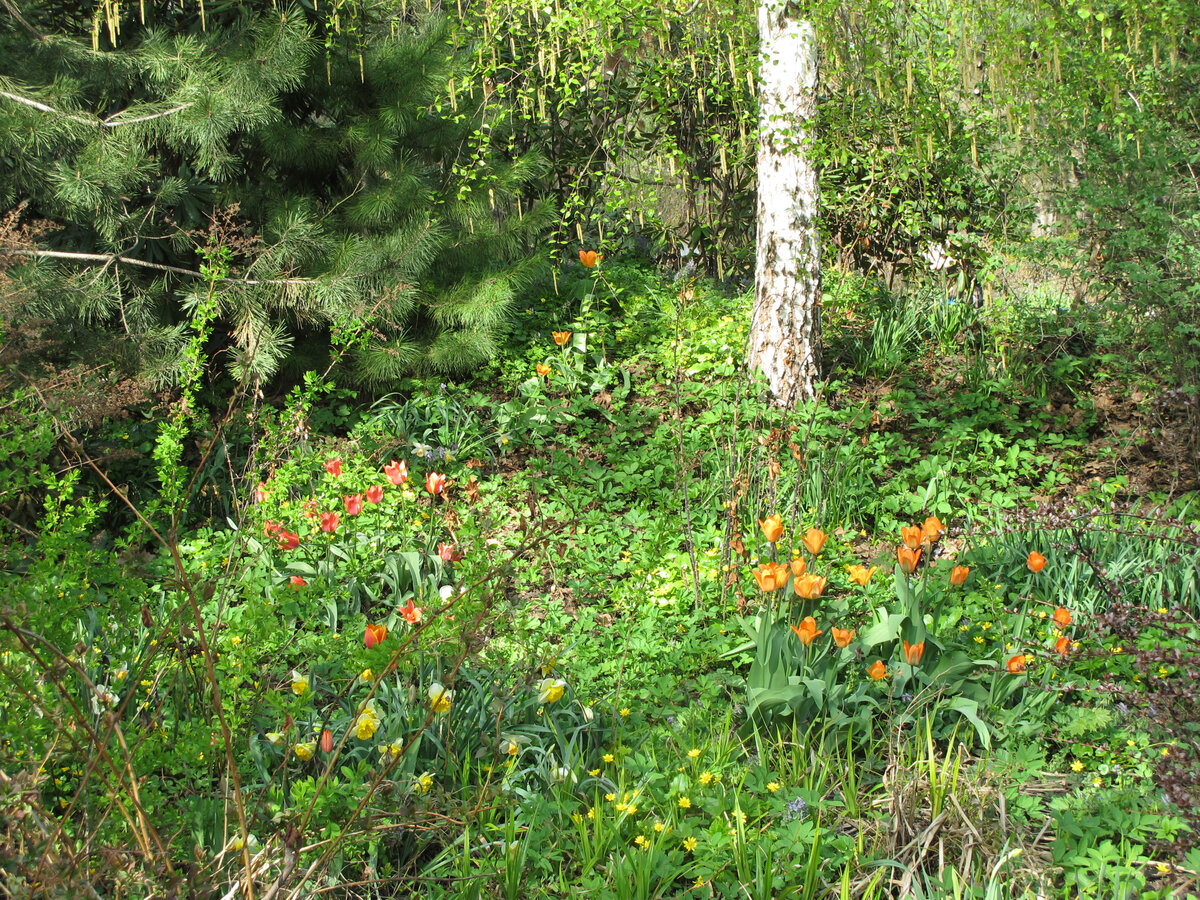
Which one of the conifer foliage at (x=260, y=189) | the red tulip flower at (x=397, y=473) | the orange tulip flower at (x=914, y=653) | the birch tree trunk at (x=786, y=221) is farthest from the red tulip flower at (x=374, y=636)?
the birch tree trunk at (x=786, y=221)

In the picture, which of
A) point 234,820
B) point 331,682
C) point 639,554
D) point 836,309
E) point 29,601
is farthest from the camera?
point 836,309

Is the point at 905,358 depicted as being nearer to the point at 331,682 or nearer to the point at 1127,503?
the point at 1127,503

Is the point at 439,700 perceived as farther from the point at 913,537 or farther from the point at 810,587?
the point at 913,537

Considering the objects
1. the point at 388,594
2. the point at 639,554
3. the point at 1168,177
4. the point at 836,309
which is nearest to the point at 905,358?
the point at 836,309

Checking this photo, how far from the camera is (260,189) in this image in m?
4.61

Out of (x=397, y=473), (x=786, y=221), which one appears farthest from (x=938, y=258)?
(x=397, y=473)

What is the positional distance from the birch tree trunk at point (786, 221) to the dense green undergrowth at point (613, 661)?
263 millimetres

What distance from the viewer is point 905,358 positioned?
5297 mm

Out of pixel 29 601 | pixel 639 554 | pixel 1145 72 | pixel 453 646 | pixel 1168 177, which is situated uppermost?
pixel 1145 72

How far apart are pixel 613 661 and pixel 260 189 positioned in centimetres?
319

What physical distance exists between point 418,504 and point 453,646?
1.90 m

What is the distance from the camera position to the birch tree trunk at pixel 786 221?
4.46m

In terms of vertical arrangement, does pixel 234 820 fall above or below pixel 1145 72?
below

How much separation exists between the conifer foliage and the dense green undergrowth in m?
0.53
